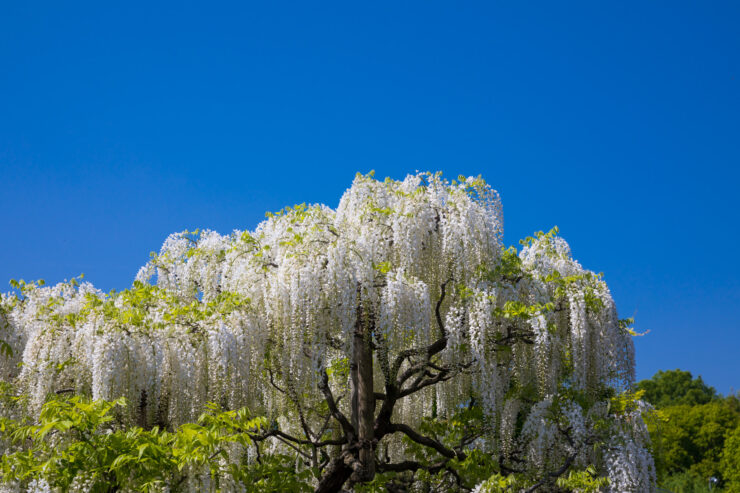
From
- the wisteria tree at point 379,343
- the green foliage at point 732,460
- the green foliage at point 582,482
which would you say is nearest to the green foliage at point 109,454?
the wisteria tree at point 379,343

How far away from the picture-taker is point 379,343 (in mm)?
7637

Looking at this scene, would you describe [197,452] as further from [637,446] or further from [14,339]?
[637,446]

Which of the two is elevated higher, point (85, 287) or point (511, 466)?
point (85, 287)

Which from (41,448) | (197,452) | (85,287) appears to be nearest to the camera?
(197,452)

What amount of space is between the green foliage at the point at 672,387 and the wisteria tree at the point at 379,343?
142 ft

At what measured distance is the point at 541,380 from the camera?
855cm

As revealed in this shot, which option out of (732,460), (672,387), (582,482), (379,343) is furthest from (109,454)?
(672,387)

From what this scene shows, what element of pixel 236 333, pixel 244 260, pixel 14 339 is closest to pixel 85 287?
pixel 14 339

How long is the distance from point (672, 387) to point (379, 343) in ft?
159

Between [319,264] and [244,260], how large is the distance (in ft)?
5.30

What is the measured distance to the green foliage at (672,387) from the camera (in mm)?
48281

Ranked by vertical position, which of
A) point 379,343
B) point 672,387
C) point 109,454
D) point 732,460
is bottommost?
point 732,460

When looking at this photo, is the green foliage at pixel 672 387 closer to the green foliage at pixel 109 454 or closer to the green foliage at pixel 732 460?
the green foliage at pixel 732 460

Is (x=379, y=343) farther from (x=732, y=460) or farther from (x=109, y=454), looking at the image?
(x=732, y=460)
